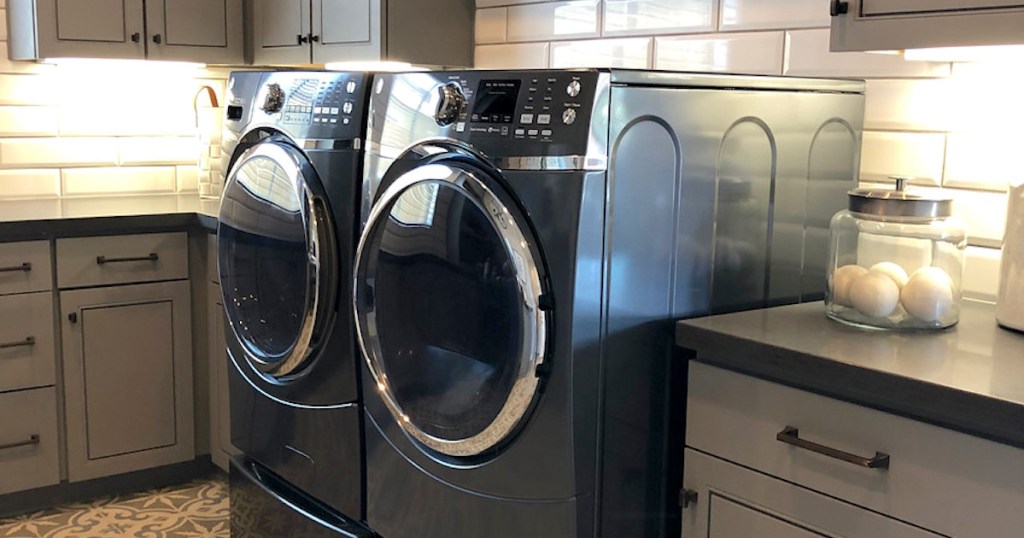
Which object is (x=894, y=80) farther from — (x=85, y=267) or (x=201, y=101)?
(x=201, y=101)

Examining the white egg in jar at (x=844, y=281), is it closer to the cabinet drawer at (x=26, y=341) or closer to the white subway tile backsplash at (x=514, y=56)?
the white subway tile backsplash at (x=514, y=56)

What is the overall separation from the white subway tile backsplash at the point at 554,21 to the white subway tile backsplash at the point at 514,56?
0.08 feet

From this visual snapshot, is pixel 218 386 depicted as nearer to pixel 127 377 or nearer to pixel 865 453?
pixel 127 377

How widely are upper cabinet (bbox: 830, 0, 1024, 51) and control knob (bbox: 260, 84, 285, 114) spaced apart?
3.78 ft

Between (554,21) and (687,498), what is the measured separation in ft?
5.12

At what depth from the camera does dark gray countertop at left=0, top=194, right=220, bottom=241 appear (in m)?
2.93

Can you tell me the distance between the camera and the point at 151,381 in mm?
3215

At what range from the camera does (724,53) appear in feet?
7.71

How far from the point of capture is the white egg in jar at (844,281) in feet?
5.37

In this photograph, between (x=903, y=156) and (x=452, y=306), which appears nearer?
(x=452, y=306)

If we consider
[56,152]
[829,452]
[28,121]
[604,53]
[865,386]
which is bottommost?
[829,452]

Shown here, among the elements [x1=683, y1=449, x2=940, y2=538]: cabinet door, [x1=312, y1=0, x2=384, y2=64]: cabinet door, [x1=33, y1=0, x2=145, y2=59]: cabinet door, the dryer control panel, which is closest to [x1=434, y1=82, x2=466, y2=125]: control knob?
the dryer control panel

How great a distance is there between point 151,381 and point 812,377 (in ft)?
7.69

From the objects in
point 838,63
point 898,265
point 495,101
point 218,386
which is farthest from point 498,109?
point 218,386
